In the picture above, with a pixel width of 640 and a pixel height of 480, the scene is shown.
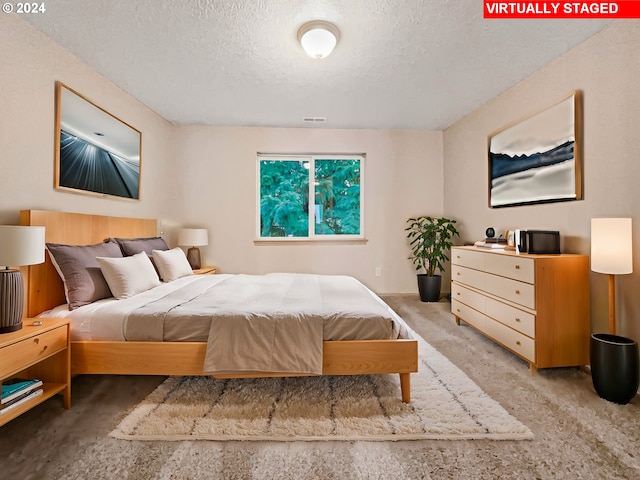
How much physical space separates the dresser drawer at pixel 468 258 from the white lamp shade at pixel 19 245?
3380mm

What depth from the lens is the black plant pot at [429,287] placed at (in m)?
4.37

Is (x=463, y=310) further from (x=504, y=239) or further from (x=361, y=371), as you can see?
(x=361, y=371)

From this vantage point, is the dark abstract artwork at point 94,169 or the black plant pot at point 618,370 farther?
the dark abstract artwork at point 94,169

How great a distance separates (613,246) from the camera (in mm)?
1989

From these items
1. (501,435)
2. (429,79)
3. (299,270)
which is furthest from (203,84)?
(501,435)

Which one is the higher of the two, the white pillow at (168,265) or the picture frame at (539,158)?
the picture frame at (539,158)

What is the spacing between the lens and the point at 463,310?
3.38m

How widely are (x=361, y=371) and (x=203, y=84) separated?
10.2 ft

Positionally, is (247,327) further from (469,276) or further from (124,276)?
(469,276)

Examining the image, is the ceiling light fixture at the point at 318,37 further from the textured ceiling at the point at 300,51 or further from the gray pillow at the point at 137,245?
the gray pillow at the point at 137,245

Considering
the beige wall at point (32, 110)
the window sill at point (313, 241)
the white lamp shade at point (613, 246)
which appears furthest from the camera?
the window sill at point (313, 241)

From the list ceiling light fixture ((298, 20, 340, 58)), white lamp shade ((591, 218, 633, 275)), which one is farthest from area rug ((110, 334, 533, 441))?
ceiling light fixture ((298, 20, 340, 58))

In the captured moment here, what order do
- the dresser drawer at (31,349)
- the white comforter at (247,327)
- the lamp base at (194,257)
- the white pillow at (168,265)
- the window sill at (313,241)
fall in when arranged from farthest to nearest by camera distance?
the window sill at (313,241), the lamp base at (194,257), the white pillow at (168,265), the white comforter at (247,327), the dresser drawer at (31,349)

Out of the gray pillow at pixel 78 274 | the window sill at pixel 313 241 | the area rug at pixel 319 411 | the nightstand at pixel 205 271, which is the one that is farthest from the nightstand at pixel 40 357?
the window sill at pixel 313 241
